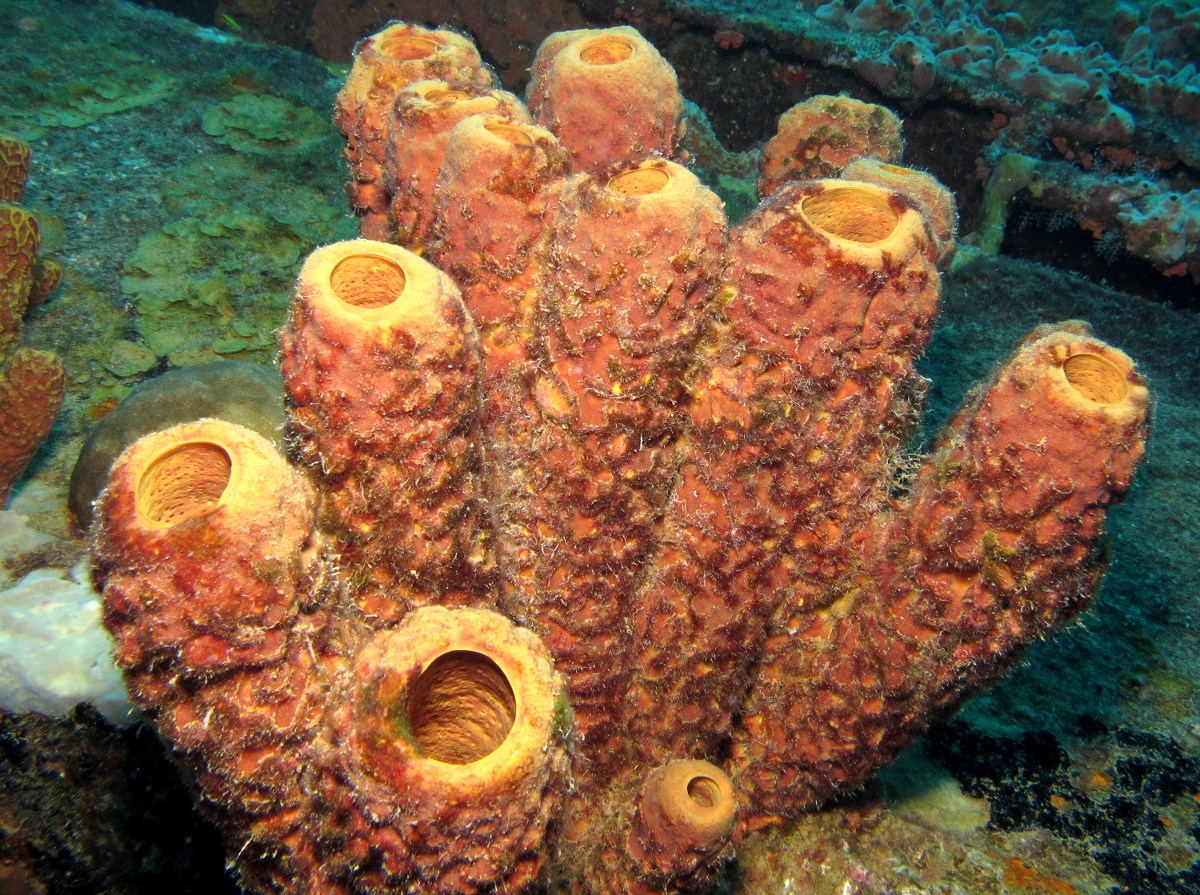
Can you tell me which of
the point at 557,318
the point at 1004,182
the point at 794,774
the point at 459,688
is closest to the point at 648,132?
the point at 557,318

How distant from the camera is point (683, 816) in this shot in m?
2.01

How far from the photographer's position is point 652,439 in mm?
1952

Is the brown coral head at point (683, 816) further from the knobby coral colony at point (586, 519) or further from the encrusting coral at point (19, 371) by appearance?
the encrusting coral at point (19, 371)

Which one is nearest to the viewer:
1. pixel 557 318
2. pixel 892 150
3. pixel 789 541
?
pixel 557 318

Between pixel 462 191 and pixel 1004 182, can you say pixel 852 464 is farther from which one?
pixel 1004 182

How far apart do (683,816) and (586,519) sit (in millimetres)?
930

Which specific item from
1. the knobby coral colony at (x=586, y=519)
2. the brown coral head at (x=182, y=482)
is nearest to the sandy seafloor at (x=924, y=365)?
the knobby coral colony at (x=586, y=519)

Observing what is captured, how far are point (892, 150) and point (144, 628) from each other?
3598 mm

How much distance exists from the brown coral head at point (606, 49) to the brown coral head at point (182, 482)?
1.85 meters

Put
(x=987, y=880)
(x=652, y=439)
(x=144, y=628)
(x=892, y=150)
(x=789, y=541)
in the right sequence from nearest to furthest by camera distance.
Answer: (x=144, y=628) < (x=652, y=439) < (x=789, y=541) < (x=987, y=880) < (x=892, y=150)

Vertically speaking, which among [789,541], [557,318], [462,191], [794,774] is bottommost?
[794,774]

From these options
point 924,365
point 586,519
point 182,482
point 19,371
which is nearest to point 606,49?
point 586,519

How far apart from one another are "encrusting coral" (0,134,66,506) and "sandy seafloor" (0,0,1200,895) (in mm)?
451

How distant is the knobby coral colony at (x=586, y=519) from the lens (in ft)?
4.31
